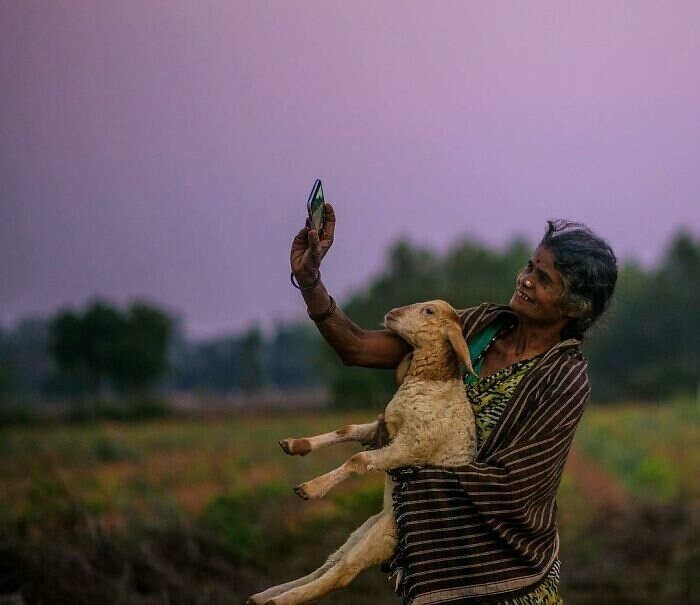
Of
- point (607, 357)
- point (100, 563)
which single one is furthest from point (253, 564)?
point (607, 357)

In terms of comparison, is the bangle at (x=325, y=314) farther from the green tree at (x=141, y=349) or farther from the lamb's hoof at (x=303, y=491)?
the green tree at (x=141, y=349)

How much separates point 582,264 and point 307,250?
956mm

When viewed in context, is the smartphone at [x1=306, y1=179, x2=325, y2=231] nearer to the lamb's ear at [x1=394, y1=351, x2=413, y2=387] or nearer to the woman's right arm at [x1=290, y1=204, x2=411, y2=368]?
the woman's right arm at [x1=290, y1=204, x2=411, y2=368]

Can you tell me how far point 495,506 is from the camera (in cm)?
342

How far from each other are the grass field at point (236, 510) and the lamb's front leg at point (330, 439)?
12.0 feet

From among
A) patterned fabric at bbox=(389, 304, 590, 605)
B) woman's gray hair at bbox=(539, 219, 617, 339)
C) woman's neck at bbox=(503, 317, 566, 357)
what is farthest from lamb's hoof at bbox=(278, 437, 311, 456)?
woman's gray hair at bbox=(539, 219, 617, 339)

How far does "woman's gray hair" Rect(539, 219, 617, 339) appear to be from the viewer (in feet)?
11.9

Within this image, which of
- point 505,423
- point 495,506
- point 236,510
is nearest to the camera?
point 495,506

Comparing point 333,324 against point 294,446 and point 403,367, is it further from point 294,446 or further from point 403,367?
point 294,446

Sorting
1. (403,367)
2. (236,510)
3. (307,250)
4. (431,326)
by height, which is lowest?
(236,510)

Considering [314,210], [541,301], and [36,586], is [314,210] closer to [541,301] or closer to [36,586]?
[541,301]

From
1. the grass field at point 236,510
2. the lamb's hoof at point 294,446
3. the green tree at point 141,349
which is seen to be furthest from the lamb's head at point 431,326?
the green tree at point 141,349

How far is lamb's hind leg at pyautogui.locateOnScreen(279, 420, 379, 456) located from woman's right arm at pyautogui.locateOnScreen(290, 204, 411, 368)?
0.27m

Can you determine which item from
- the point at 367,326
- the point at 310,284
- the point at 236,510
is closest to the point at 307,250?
the point at 310,284
